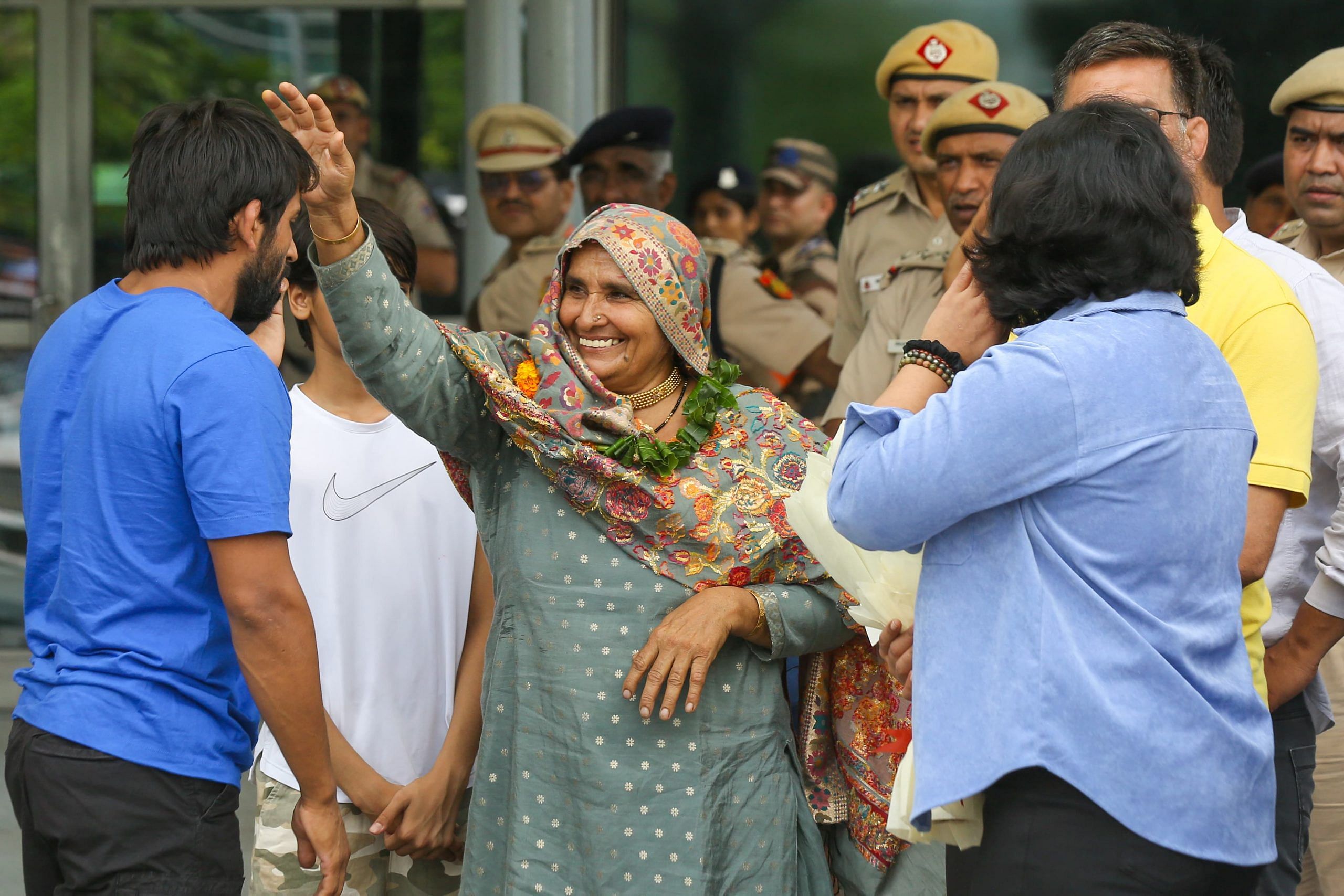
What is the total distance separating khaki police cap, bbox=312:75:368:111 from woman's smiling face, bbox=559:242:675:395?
4389 millimetres

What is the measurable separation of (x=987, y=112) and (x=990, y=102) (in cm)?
3

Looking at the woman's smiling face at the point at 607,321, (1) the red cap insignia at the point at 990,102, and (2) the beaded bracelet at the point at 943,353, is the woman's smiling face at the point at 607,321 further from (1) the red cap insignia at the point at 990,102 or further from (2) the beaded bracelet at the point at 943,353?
(1) the red cap insignia at the point at 990,102

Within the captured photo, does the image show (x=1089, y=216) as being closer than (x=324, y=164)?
Yes

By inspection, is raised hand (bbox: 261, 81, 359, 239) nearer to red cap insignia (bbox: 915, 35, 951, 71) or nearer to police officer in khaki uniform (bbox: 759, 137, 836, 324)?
red cap insignia (bbox: 915, 35, 951, 71)

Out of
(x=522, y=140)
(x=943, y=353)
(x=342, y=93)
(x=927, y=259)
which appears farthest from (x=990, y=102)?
(x=342, y=93)

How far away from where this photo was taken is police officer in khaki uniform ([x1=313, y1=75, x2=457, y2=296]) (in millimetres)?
6566

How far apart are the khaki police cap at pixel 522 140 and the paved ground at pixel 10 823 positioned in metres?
2.50

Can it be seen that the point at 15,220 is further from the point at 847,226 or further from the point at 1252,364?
the point at 1252,364

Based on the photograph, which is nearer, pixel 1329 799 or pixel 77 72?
pixel 1329 799

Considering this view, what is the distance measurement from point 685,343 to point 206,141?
876 mm

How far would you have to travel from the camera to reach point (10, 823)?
13.9ft

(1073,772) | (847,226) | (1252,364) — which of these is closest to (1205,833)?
(1073,772)

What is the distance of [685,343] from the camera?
2.53m

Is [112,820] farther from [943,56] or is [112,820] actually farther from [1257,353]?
[943,56]
